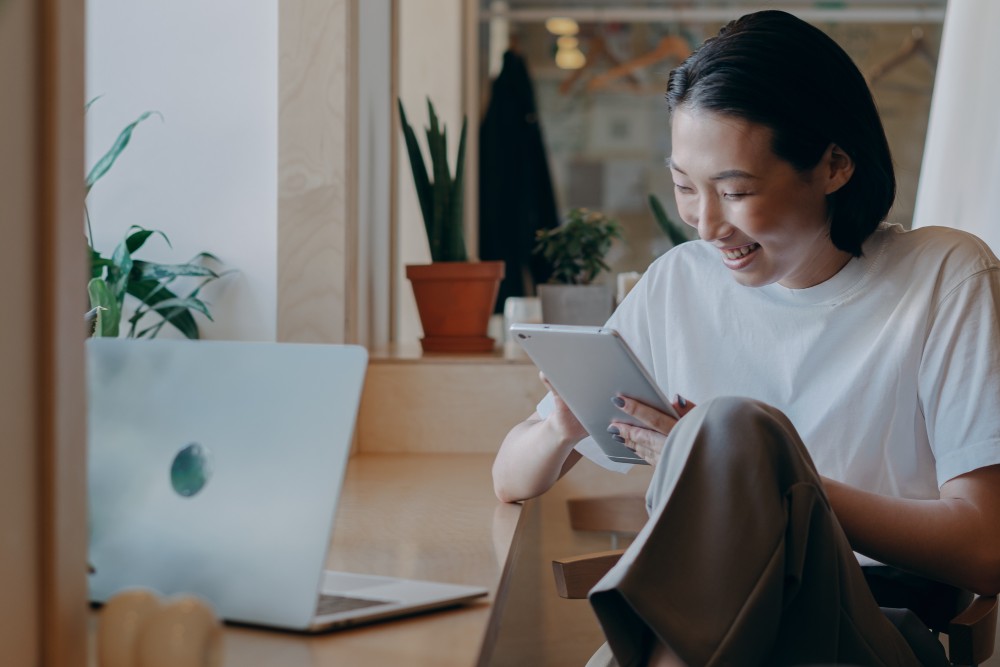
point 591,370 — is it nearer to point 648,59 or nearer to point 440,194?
point 440,194

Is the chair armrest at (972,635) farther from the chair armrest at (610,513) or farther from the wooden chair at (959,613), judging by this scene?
the chair armrest at (610,513)

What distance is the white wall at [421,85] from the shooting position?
2984 millimetres

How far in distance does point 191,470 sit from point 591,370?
1.61 ft

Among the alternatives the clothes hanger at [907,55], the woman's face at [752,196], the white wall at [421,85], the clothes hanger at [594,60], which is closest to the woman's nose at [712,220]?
the woman's face at [752,196]

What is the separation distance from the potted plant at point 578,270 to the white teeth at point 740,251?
0.67 m

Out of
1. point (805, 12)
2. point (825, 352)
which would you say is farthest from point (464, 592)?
point (805, 12)

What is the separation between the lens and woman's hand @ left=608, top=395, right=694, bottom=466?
1179 mm

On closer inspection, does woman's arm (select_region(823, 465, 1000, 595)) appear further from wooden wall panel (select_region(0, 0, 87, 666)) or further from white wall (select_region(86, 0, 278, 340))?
white wall (select_region(86, 0, 278, 340))

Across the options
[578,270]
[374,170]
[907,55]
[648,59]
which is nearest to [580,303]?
[578,270]

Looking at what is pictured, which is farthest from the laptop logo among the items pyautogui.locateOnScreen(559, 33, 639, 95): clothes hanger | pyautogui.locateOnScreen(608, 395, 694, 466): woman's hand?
pyautogui.locateOnScreen(559, 33, 639, 95): clothes hanger

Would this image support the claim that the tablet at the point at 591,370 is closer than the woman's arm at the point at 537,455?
Result: Yes

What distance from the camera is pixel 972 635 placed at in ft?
3.57

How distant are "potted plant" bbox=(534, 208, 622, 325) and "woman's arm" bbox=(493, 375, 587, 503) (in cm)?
63

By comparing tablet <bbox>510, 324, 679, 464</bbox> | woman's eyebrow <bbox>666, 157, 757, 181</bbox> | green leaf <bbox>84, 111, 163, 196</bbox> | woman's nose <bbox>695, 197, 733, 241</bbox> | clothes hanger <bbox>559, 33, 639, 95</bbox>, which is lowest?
tablet <bbox>510, 324, 679, 464</bbox>
